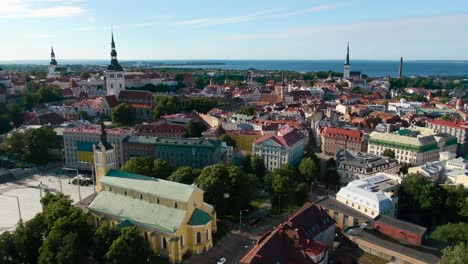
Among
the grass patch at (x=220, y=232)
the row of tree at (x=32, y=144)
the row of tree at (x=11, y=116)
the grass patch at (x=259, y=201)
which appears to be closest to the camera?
the grass patch at (x=220, y=232)

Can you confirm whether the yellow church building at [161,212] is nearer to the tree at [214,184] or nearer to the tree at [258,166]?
the tree at [214,184]

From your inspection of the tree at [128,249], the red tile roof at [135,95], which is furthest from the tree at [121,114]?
the tree at [128,249]

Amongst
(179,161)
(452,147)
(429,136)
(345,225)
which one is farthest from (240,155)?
(452,147)

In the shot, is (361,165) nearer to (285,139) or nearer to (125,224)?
(285,139)

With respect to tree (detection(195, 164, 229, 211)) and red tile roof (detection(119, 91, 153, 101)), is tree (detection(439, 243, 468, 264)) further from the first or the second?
red tile roof (detection(119, 91, 153, 101))

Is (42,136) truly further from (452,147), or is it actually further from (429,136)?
(452,147)

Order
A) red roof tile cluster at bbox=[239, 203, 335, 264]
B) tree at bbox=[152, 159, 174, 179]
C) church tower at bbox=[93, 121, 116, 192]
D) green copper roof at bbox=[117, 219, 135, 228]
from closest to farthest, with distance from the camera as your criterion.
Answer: red roof tile cluster at bbox=[239, 203, 335, 264] → green copper roof at bbox=[117, 219, 135, 228] → church tower at bbox=[93, 121, 116, 192] → tree at bbox=[152, 159, 174, 179]

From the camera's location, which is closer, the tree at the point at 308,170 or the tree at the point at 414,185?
the tree at the point at 414,185

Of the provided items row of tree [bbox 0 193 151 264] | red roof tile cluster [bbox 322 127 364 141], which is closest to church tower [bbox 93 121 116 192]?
row of tree [bbox 0 193 151 264]
